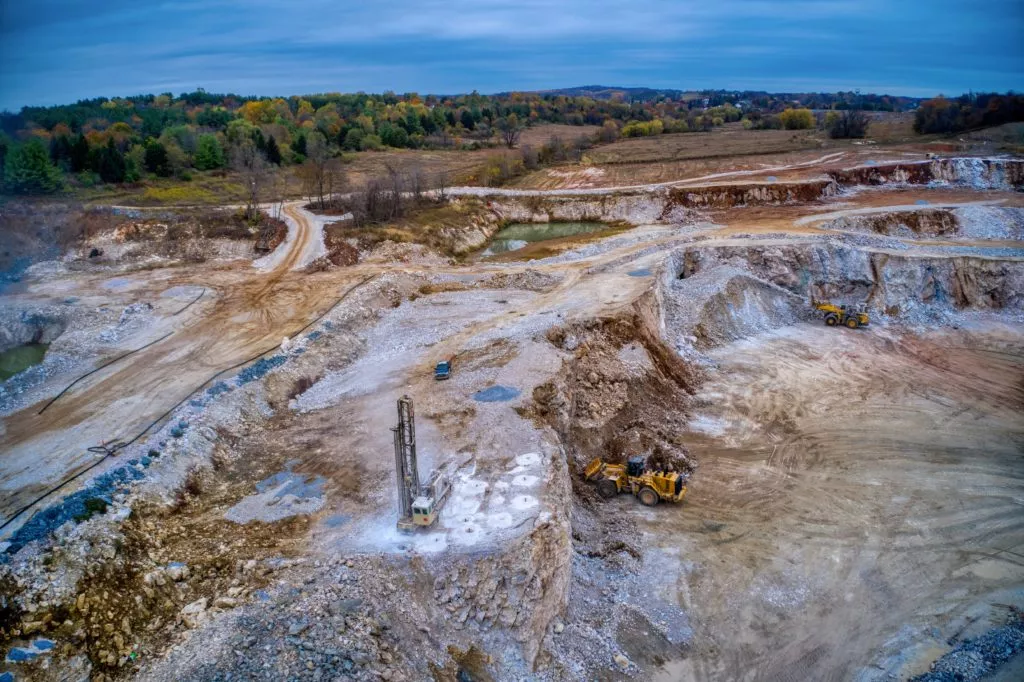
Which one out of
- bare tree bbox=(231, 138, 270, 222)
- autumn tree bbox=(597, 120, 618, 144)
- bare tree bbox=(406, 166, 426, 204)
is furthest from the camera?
autumn tree bbox=(597, 120, 618, 144)

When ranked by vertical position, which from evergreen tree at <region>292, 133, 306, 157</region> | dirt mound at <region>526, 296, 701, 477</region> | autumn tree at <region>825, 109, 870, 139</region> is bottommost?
dirt mound at <region>526, 296, 701, 477</region>

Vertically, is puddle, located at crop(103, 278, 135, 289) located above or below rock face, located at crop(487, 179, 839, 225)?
below

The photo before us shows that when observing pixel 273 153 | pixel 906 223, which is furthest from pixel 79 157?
pixel 906 223

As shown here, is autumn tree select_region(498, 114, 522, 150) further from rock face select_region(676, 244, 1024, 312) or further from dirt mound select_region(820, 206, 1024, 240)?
rock face select_region(676, 244, 1024, 312)

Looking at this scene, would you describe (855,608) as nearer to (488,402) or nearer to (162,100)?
(488,402)

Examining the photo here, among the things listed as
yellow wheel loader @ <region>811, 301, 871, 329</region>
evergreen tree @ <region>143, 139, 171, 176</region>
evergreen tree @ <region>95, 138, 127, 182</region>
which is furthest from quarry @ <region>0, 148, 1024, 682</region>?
evergreen tree @ <region>143, 139, 171, 176</region>

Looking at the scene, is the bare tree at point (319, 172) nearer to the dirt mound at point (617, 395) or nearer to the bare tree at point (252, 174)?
the bare tree at point (252, 174)

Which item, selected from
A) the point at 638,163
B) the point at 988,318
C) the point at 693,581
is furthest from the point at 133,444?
the point at 638,163
